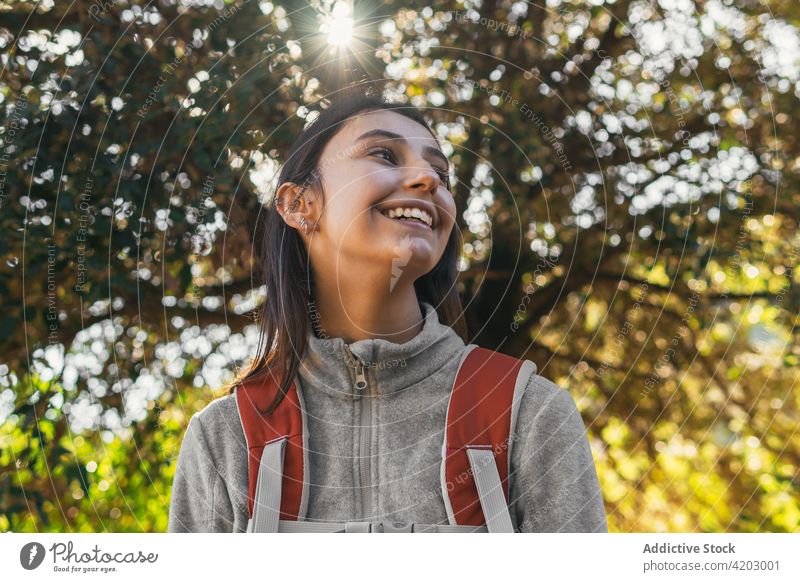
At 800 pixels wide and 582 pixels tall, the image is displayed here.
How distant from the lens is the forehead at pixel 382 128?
1.24 meters

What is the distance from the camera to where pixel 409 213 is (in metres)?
1.18

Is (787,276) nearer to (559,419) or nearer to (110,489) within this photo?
(559,419)

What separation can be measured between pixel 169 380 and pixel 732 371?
1536mm

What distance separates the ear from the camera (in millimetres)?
1287

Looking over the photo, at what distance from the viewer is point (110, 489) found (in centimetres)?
192

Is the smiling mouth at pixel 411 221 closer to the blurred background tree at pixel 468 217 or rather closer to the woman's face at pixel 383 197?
the woman's face at pixel 383 197

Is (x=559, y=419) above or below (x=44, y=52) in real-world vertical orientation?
below

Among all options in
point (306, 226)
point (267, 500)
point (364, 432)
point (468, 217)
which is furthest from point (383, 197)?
point (468, 217)

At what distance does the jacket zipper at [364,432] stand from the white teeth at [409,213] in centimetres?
22

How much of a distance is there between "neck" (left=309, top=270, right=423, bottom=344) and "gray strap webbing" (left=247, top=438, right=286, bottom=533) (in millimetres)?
241

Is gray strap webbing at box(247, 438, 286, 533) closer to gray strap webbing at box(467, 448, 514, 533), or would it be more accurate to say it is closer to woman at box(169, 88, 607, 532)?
woman at box(169, 88, 607, 532)

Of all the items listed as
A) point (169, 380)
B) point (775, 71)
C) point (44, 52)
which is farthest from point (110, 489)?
point (775, 71)

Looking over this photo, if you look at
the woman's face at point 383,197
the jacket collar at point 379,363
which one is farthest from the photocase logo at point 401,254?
the jacket collar at point 379,363
